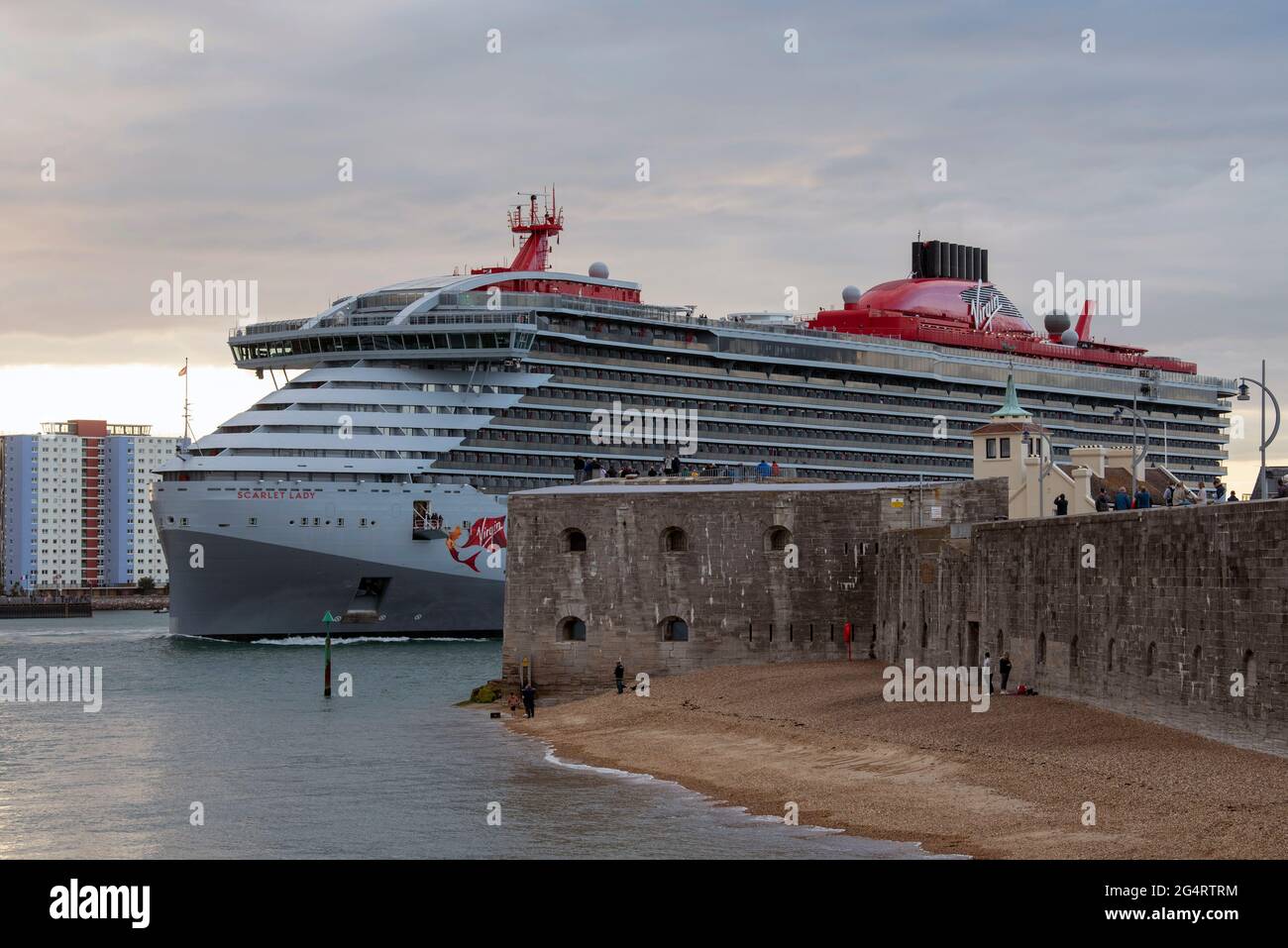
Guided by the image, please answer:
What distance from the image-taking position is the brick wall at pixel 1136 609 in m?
25.1

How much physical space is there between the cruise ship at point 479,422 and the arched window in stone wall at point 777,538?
80.4 feet

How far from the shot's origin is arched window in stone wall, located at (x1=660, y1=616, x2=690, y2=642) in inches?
1971

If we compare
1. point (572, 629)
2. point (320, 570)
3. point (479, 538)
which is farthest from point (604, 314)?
point (572, 629)

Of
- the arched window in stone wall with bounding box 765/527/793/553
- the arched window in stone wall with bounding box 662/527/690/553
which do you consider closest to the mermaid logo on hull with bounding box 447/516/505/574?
the arched window in stone wall with bounding box 662/527/690/553

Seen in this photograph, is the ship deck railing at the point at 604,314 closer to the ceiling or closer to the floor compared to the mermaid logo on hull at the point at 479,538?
closer to the ceiling

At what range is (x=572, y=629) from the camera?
169 ft

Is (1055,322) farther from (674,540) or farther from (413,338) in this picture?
(674,540)

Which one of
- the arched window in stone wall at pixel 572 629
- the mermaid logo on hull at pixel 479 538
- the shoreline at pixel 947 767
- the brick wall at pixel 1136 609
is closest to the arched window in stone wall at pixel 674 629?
the arched window in stone wall at pixel 572 629

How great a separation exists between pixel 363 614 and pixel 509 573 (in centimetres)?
3029

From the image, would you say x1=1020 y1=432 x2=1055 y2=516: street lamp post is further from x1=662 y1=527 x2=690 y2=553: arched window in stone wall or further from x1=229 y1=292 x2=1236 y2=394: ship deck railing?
x1=229 y1=292 x2=1236 y2=394: ship deck railing

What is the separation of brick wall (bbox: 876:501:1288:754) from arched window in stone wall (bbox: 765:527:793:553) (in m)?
7.49

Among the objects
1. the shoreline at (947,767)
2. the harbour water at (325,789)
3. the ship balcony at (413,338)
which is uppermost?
the ship balcony at (413,338)

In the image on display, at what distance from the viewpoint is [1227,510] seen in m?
26.0

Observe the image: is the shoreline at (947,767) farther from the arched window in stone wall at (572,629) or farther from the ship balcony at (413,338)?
the ship balcony at (413,338)
